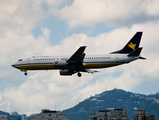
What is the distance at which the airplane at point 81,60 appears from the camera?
78188 millimetres

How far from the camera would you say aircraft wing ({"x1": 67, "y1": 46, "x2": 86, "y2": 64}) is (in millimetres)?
76812

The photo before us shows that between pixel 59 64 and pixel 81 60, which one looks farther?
pixel 81 60

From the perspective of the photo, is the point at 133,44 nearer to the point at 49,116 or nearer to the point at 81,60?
the point at 81,60

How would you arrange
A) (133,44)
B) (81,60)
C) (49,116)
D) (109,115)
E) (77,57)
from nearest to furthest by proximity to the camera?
(77,57)
(81,60)
(133,44)
(49,116)
(109,115)

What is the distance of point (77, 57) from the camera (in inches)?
3086

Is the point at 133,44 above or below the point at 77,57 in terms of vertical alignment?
above

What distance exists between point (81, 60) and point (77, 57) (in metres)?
1.41

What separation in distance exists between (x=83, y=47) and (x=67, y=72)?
479 inches

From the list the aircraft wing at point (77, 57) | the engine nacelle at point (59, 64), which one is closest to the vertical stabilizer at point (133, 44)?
the aircraft wing at point (77, 57)

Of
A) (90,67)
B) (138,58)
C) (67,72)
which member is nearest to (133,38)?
(138,58)

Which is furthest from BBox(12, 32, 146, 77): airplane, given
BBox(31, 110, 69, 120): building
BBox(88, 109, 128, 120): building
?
BBox(88, 109, 128, 120): building

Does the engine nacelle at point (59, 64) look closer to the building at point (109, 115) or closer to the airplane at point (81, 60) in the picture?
the airplane at point (81, 60)

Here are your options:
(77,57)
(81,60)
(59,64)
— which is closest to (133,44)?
(81,60)

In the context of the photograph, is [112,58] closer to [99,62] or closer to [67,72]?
[99,62]
